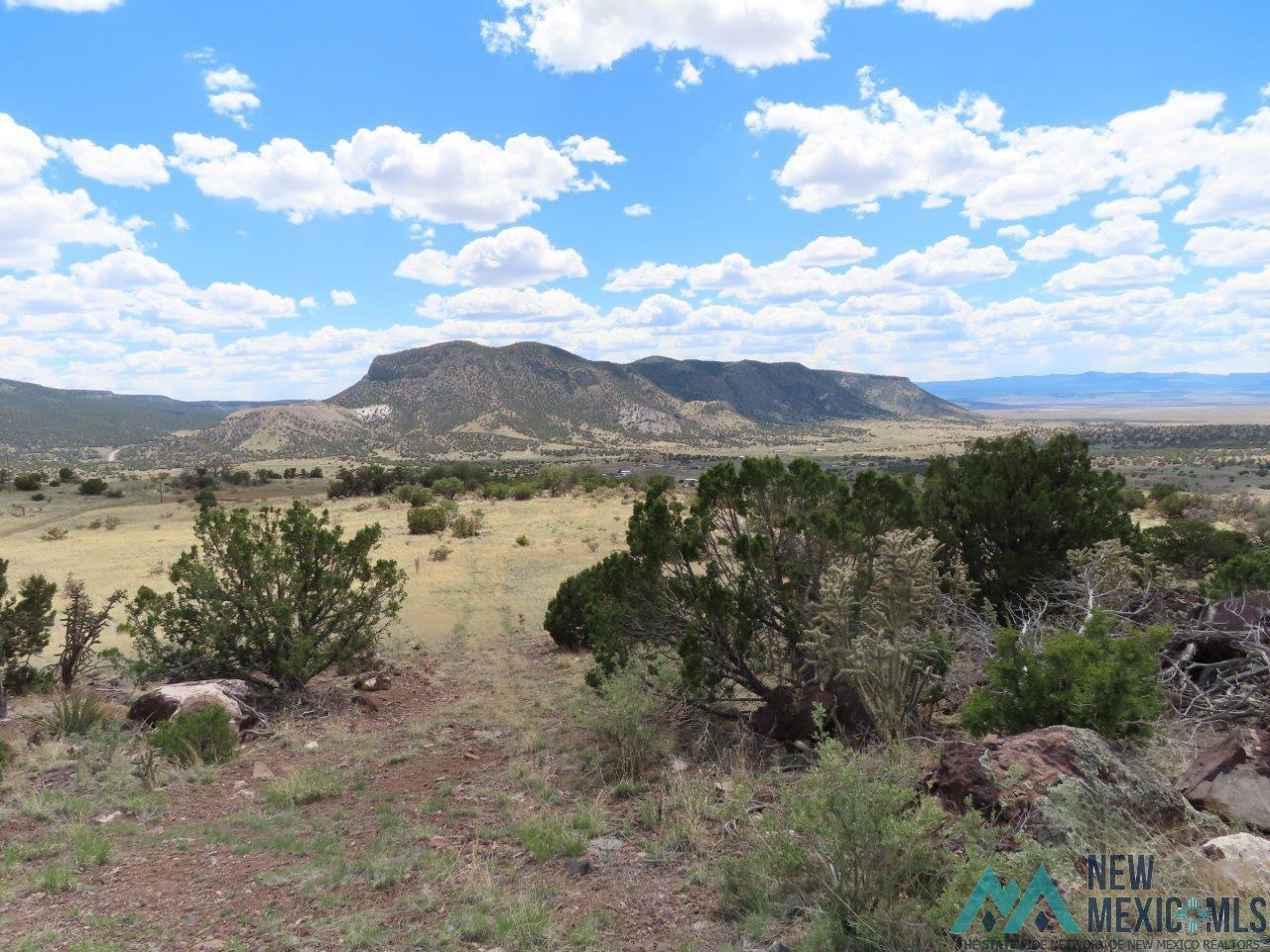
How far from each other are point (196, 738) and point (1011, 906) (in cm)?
796

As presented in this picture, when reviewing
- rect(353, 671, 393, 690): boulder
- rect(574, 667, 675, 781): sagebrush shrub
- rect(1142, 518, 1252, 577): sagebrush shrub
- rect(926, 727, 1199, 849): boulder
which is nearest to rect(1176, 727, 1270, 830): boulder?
rect(926, 727, 1199, 849): boulder

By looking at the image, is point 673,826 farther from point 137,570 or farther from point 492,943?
point 137,570

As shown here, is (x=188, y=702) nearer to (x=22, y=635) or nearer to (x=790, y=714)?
(x=22, y=635)

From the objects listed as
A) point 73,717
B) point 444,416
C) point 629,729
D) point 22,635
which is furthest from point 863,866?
point 444,416

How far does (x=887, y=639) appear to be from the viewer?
6879mm

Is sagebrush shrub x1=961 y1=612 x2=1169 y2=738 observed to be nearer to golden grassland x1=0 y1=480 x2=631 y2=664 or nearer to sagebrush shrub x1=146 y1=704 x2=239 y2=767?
sagebrush shrub x1=146 y1=704 x2=239 y2=767

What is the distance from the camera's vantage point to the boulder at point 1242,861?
332 centimetres

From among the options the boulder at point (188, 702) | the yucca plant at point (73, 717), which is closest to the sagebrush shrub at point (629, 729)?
the boulder at point (188, 702)

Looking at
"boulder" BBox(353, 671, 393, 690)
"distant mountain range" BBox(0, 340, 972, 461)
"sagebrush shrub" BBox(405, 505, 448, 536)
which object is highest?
"distant mountain range" BBox(0, 340, 972, 461)

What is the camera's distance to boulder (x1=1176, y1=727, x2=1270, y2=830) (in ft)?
13.3

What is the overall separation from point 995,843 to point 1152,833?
3.34 ft

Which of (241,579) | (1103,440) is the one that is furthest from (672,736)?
(1103,440)

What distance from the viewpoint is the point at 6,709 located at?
905cm

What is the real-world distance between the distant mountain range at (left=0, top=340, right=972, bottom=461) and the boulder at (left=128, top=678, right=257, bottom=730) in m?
104
